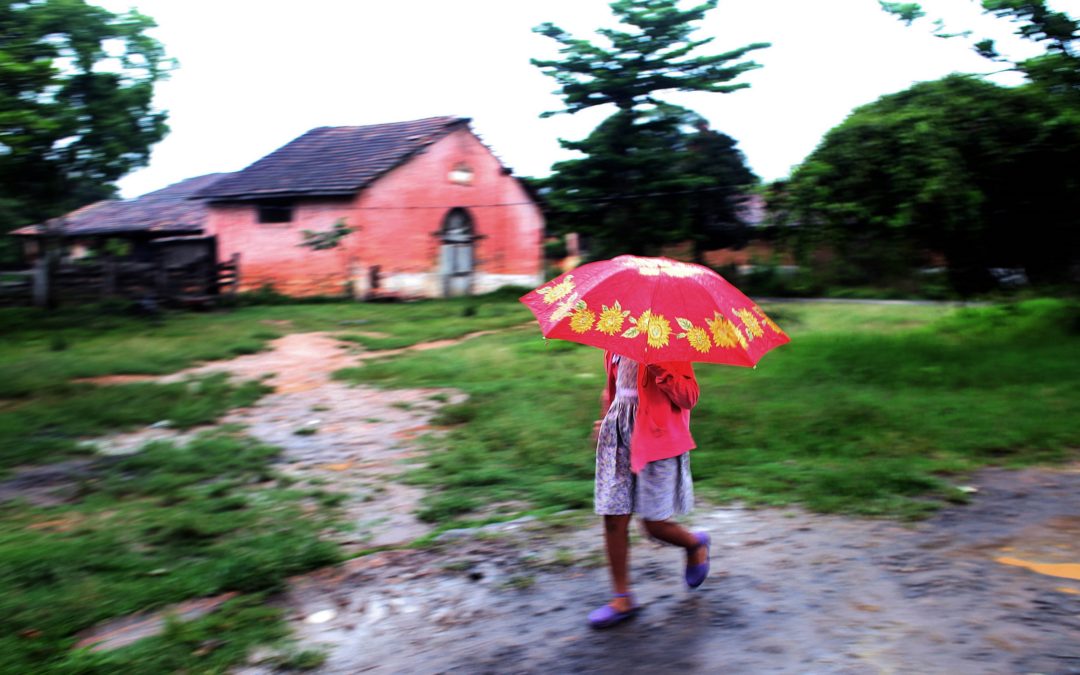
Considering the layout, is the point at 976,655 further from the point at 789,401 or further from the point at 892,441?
the point at 789,401

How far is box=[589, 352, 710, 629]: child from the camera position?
3.92 meters

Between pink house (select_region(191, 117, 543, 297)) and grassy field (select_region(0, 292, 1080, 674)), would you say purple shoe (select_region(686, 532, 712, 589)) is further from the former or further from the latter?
pink house (select_region(191, 117, 543, 297))

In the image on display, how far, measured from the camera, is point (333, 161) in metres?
26.0

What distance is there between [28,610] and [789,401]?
705cm

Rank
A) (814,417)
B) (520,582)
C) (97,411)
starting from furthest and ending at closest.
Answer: (97,411) < (814,417) < (520,582)

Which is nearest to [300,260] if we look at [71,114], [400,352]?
[71,114]

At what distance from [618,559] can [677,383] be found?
86 cm

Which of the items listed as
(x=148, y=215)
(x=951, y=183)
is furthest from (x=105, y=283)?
(x=951, y=183)

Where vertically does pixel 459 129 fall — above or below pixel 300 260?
above

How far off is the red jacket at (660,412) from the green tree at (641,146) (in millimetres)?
11062

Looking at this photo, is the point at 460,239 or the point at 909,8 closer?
the point at 909,8

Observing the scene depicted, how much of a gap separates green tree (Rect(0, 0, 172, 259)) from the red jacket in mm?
11514

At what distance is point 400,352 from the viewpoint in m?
14.7

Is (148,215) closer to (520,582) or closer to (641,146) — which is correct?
(641,146)
